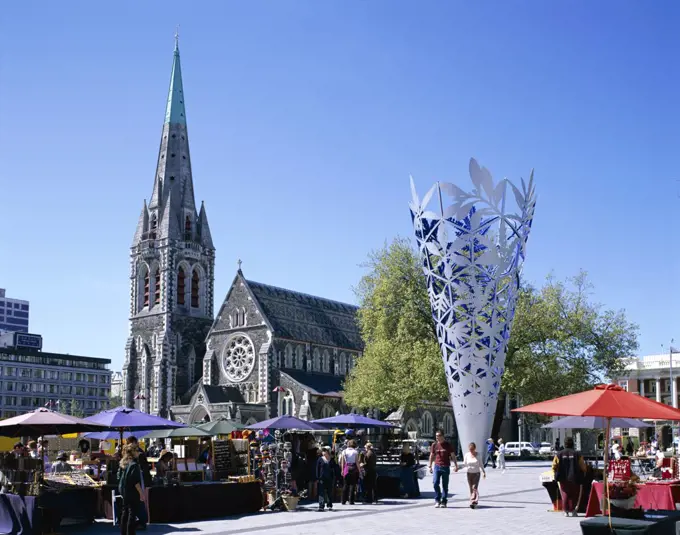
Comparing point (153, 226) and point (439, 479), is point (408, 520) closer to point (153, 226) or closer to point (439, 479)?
point (439, 479)

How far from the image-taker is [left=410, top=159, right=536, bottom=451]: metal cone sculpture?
31.1 meters

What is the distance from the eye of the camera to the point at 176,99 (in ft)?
266

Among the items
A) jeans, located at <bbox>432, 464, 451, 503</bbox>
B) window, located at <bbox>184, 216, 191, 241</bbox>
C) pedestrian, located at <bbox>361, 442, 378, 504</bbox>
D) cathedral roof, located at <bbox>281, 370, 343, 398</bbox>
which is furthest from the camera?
window, located at <bbox>184, 216, 191, 241</bbox>

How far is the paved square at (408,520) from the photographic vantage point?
17094mm

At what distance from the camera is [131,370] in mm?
75750

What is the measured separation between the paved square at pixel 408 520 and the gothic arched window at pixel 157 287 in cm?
5500

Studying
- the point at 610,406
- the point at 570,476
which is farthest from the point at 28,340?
the point at 610,406

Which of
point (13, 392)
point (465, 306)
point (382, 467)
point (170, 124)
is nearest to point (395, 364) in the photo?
point (465, 306)

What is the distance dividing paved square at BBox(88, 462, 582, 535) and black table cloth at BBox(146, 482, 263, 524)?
60 cm

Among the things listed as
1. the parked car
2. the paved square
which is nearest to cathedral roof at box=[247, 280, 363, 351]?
the parked car

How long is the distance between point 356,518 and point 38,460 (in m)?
6.90

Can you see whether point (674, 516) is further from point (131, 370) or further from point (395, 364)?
point (131, 370)

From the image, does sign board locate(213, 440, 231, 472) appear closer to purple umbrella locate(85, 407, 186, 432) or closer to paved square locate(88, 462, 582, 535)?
purple umbrella locate(85, 407, 186, 432)

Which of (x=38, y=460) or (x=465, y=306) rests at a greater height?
(x=465, y=306)
